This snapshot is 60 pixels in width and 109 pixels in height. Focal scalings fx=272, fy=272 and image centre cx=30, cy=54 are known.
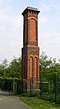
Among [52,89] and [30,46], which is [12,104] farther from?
[30,46]

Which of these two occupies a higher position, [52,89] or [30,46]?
[30,46]

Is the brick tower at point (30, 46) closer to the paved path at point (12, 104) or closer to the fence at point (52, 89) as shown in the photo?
the fence at point (52, 89)

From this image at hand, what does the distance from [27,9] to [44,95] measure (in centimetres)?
1183

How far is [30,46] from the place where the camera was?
103 ft

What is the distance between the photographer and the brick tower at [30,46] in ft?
103

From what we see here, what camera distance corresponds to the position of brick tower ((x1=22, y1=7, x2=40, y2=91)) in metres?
31.2

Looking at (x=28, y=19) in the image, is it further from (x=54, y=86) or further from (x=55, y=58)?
(x=55, y=58)

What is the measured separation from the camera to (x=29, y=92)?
29.9 meters

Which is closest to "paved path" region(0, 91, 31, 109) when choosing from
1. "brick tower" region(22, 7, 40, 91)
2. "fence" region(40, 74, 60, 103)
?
"fence" region(40, 74, 60, 103)

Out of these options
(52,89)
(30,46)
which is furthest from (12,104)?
(30,46)

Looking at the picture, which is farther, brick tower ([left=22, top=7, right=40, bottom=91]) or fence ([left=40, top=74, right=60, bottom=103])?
brick tower ([left=22, top=7, right=40, bottom=91])

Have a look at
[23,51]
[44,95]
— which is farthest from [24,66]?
[44,95]

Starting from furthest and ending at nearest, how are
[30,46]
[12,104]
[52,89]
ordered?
1. [30,46]
2. [52,89]
3. [12,104]

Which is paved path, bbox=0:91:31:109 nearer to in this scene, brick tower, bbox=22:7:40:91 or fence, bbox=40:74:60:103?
fence, bbox=40:74:60:103
